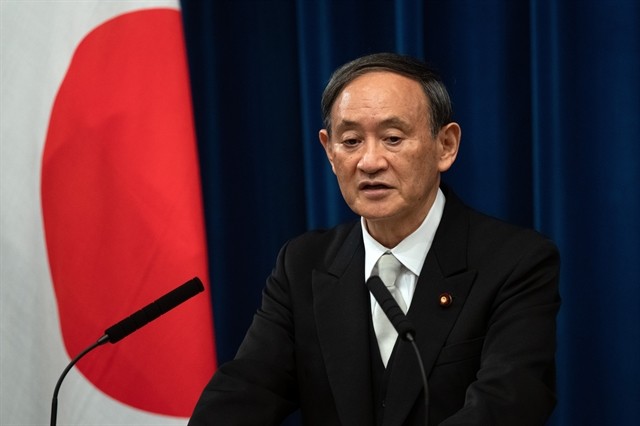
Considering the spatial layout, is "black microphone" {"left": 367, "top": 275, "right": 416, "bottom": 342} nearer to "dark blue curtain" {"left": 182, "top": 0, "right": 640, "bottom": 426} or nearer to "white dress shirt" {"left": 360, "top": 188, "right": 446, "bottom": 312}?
"white dress shirt" {"left": 360, "top": 188, "right": 446, "bottom": 312}

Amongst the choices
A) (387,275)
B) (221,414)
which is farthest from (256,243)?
(221,414)

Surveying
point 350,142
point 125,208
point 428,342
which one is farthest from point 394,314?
point 125,208

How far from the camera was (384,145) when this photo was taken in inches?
84.4

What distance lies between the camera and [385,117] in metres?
2.12

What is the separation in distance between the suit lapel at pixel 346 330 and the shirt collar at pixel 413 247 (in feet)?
0.08

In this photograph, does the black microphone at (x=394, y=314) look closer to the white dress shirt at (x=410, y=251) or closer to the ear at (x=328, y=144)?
the white dress shirt at (x=410, y=251)

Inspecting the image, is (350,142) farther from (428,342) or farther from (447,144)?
(428,342)

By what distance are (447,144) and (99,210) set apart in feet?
3.05

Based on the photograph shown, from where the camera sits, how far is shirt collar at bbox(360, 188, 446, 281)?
7.21ft

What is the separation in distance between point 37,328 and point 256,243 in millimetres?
823

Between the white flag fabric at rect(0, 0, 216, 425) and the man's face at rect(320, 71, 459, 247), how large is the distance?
0.51m

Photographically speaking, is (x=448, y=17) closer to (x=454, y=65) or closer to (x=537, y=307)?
(x=454, y=65)

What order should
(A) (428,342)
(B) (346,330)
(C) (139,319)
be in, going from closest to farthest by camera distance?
(C) (139,319) → (A) (428,342) → (B) (346,330)

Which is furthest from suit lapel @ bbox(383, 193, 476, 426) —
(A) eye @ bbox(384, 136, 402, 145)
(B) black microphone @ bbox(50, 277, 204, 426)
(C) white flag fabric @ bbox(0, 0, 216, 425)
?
(C) white flag fabric @ bbox(0, 0, 216, 425)
